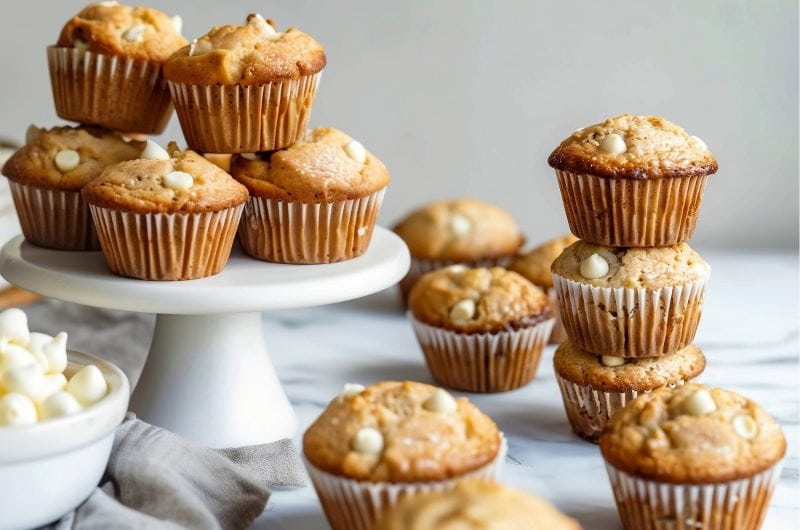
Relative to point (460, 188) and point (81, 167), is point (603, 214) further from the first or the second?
point (460, 188)

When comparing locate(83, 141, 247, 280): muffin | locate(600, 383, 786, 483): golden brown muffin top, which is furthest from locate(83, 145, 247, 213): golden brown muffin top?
locate(600, 383, 786, 483): golden brown muffin top

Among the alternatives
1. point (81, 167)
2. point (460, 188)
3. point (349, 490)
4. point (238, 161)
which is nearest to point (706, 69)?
point (460, 188)

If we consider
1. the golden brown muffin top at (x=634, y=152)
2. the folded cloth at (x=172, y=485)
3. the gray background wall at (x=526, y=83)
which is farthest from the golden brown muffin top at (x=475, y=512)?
the gray background wall at (x=526, y=83)

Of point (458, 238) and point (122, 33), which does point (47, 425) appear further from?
point (458, 238)

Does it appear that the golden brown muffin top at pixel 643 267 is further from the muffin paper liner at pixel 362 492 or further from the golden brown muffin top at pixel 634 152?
the muffin paper liner at pixel 362 492

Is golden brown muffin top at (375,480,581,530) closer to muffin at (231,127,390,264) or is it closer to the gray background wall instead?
muffin at (231,127,390,264)

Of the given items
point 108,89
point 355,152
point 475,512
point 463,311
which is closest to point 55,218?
point 108,89
